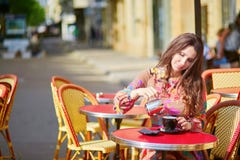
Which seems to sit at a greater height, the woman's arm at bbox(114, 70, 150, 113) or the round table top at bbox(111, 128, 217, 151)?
the woman's arm at bbox(114, 70, 150, 113)

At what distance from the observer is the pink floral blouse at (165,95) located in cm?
482

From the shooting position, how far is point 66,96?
6.81 meters

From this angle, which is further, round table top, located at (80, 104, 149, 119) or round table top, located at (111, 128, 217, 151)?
round table top, located at (80, 104, 149, 119)

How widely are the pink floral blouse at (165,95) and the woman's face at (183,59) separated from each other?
0.41 ft

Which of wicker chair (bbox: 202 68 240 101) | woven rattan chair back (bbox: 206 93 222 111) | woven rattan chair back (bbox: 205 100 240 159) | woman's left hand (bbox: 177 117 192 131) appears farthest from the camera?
wicker chair (bbox: 202 68 240 101)

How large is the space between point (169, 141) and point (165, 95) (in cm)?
56

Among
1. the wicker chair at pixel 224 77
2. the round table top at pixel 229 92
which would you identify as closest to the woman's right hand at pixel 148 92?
the round table top at pixel 229 92

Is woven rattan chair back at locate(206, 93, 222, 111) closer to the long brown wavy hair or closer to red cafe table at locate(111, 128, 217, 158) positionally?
the long brown wavy hair

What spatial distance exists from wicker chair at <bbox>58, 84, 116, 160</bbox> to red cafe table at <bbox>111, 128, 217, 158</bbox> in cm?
166

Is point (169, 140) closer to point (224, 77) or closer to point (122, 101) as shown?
point (122, 101)

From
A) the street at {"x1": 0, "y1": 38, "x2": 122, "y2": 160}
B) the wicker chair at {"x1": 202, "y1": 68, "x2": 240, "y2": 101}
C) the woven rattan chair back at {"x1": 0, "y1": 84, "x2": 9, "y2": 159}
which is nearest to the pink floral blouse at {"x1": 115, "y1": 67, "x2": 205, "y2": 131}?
the woven rattan chair back at {"x1": 0, "y1": 84, "x2": 9, "y2": 159}

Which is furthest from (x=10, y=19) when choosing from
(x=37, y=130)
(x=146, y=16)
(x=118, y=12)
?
(x=37, y=130)

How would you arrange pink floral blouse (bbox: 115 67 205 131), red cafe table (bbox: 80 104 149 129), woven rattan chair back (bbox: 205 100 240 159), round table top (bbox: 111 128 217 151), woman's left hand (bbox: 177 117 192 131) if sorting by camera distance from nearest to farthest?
round table top (bbox: 111 128 217 151)
woman's left hand (bbox: 177 117 192 131)
pink floral blouse (bbox: 115 67 205 131)
woven rattan chair back (bbox: 205 100 240 159)
red cafe table (bbox: 80 104 149 129)

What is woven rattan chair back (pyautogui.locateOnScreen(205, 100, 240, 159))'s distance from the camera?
5.20 meters
